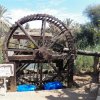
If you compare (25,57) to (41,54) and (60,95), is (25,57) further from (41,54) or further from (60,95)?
(60,95)

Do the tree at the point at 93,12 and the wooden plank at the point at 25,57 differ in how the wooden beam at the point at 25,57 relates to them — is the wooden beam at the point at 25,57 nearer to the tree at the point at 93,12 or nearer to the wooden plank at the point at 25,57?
the wooden plank at the point at 25,57

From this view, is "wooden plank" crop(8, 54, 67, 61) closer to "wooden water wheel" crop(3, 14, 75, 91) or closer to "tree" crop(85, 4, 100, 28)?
"wooden water wheel" crop(3, 14, 75, 91)

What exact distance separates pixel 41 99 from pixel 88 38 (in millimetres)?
24469

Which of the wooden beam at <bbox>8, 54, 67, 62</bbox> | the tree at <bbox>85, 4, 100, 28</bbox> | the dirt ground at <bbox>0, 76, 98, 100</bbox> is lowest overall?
the dirt ground at <bbox>0, 76, 98, 100</bbox>

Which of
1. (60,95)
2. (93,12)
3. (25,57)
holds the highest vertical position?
(93,12)

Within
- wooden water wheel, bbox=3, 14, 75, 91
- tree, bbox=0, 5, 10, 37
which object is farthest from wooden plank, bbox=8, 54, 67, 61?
tree, bbox=0, 5, 10, 37

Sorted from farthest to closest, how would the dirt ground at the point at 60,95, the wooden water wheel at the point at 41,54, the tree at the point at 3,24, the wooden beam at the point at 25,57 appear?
1. the tree at the point at 3,24
2. the wooden water wheel at the point at 41,54
3. the wooden beam at the point at 25,57
4. the dirt ground at the point at 60,95

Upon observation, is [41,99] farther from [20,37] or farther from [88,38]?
[88,38]

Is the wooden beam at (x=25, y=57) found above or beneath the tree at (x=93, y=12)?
beneath

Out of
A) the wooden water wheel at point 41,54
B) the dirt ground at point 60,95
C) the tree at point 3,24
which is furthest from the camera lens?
the tree at point 3,24

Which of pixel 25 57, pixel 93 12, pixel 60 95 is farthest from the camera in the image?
pixel 93 12

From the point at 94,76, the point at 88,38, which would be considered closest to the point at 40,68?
the point at 94,76

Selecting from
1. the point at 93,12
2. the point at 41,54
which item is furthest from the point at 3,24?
the point at 41,54

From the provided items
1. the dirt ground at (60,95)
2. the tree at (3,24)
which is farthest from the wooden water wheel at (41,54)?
the tree at (3,24)
